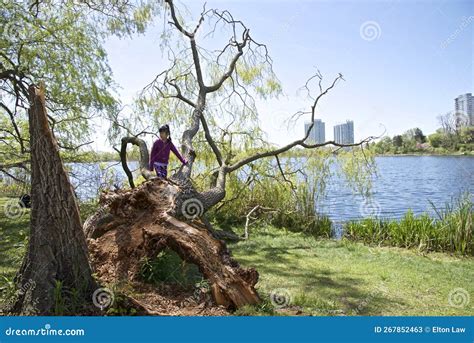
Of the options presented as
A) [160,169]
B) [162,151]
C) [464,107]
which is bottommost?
[160,169]

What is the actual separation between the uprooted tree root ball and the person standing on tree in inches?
59.0

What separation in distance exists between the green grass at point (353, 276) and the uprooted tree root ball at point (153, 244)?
0.35 meters

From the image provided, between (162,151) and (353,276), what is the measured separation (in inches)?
135

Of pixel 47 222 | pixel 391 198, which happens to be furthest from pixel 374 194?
pixel 47 222

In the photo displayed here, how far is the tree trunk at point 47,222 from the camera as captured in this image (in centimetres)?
350

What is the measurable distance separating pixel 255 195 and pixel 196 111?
2.93m

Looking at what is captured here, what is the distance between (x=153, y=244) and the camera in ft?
14.0

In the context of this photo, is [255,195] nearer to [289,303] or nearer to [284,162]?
[284,162]

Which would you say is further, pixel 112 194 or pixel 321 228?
pixel 321 228

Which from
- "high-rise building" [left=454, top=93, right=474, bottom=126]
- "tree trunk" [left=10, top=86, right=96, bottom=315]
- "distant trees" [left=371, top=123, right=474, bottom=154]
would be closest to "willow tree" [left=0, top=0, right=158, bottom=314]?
"tree trunk" [left=10, top=86, right=96, bottom=315]

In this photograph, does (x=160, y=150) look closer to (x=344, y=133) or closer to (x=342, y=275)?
(x=342, y=275)

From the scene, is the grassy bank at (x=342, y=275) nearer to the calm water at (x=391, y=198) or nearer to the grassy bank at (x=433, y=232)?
the grassy bank at (x=433, y=232)

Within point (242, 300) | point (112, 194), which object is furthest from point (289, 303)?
point (112, 194)

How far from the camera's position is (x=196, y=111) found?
8172mm
